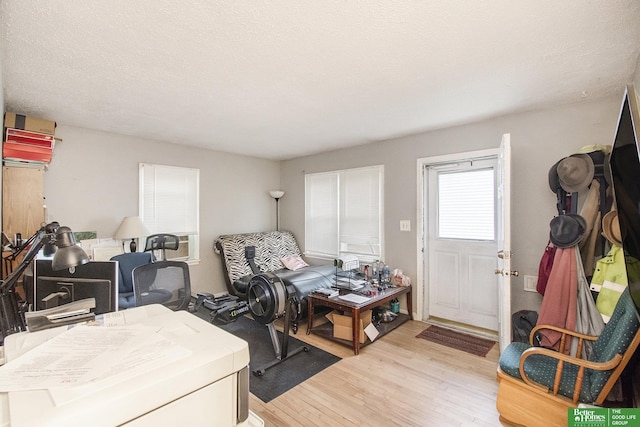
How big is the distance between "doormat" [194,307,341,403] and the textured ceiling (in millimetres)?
2347

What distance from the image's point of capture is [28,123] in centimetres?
277

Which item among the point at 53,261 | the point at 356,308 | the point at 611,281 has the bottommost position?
the point at 356,308

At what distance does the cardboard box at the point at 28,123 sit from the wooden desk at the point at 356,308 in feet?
10.3

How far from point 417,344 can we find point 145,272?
265cm

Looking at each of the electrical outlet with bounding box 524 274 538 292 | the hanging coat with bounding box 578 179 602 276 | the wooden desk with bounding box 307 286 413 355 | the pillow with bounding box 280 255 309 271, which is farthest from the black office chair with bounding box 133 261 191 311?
the hanging coat with bounding box 578 179 602 276

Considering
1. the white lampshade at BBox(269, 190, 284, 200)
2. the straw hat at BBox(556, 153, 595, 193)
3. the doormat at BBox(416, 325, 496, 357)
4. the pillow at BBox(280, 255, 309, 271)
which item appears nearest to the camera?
the straw hat at BBox(556, 153, 595, 193)

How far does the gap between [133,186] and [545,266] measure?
4549 mm

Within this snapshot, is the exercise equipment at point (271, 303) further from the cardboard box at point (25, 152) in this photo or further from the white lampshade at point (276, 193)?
the white lampshade at point (276, 193)

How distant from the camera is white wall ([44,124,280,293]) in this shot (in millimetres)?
3246

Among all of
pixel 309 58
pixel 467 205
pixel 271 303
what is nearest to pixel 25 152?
pixel 271 303

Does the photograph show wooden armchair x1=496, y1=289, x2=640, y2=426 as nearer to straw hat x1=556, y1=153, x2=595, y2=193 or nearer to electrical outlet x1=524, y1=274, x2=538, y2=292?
electrical outlet x1=524, y1=274, x2=538, y2=292

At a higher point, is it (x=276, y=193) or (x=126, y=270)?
(x=276, y=193)

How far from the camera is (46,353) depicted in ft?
2.72

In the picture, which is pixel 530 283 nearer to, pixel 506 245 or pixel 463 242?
pixel 463 242
